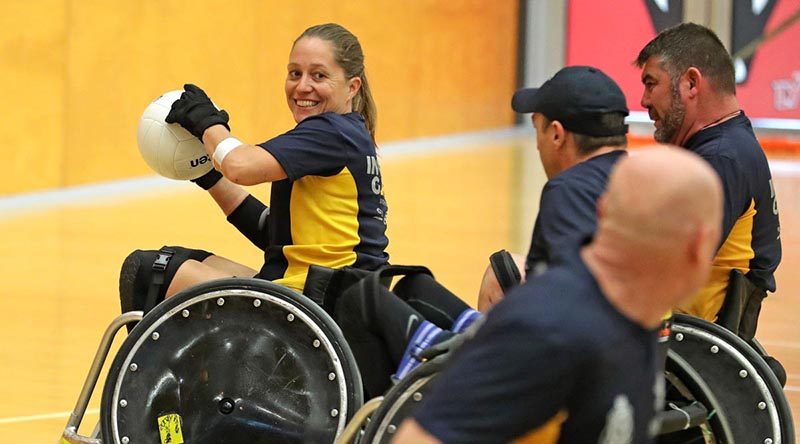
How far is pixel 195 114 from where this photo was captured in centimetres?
379

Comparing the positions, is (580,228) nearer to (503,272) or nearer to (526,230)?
(503,272)

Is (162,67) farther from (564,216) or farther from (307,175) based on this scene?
(564,216)

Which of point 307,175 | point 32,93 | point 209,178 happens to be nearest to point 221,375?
point 307,175

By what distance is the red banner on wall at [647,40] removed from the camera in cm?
1641

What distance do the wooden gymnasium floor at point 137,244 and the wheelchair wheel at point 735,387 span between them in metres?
1.48

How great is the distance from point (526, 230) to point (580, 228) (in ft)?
21.0

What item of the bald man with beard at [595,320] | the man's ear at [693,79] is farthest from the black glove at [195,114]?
the bald man with beard at [595,320]

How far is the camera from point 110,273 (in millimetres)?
7242

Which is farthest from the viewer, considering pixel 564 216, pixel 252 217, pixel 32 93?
pixel 32 93

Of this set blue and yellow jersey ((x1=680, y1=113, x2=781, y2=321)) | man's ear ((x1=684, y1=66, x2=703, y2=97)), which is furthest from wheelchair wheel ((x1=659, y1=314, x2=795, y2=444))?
man's ear ((x1=684, y1=66, x2=703, y2=97))

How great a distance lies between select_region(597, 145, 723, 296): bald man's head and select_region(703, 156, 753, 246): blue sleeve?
202 centimetres

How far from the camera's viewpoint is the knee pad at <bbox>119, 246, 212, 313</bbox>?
3.89 metres

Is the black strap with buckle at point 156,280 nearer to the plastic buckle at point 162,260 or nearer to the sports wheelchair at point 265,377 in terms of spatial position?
the plastic buckle at point 162,260

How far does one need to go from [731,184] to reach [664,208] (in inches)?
83.6
